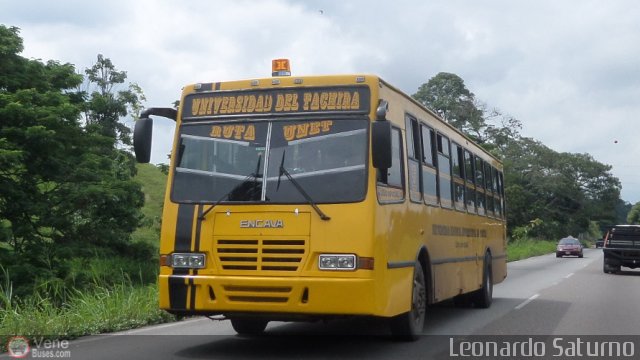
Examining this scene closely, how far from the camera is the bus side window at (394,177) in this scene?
8094mm

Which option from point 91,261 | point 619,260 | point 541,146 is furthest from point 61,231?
point 541,146

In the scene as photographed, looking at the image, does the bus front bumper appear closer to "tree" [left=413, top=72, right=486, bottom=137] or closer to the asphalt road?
the asphalt road

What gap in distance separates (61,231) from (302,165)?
14450 mm

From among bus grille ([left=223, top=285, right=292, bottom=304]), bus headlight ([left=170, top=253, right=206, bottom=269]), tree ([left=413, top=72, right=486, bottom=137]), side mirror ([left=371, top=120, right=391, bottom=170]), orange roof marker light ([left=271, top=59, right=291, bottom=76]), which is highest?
tree ([left=413, top=72, right=486, bottom=137])

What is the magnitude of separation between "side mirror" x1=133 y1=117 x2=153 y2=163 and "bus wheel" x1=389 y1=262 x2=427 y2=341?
3418mm

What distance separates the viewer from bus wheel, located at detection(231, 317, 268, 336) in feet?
31.6

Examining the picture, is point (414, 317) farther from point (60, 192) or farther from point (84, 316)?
point (60, 192)

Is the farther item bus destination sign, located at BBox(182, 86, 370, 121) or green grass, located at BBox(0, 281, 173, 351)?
green grass, located at BBox(0, 281, 173, 351)

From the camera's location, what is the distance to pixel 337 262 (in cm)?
761

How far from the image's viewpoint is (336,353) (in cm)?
829

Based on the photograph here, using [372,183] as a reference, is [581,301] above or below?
below

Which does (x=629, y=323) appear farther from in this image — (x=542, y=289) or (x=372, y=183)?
(x=542, y=289)

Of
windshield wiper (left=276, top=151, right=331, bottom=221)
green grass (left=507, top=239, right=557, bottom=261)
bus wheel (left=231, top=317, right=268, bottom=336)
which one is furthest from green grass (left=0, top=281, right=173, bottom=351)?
green grass (left=507, top=239, right=557, bottom=261)

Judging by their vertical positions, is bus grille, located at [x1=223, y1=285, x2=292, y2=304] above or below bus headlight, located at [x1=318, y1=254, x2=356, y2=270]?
below
